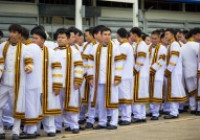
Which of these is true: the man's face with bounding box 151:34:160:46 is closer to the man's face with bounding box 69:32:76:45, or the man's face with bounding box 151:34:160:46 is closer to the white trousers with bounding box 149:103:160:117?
the white trousers with bounding box 149:103:160:117

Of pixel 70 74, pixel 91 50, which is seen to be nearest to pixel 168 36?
pixel 91 50

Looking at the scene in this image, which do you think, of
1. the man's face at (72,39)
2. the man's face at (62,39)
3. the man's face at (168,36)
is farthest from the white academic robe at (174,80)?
the man's face at (62,39)

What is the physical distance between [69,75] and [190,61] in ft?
13.7

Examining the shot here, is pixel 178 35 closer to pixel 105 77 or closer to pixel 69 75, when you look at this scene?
pixel 105 77

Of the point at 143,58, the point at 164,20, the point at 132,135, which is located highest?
the point at 164,20

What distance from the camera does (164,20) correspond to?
1180 inches

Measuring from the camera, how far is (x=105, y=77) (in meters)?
10.9

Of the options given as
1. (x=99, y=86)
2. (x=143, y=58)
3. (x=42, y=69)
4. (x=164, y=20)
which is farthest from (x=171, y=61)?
(x=164, y=20)

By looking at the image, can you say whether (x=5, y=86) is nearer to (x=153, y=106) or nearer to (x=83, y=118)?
(x=83, y=118)

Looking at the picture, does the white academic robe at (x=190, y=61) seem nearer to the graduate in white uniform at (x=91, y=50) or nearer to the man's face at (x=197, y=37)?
the man's face at (x=197, y=37)

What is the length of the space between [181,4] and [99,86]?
21273 mm

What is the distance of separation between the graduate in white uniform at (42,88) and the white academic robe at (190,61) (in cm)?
451

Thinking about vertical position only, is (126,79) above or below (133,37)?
below

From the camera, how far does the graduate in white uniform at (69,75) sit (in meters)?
10.4
